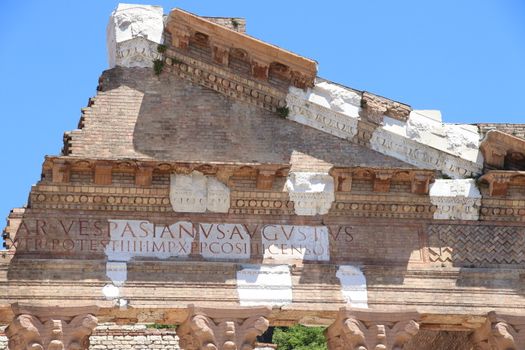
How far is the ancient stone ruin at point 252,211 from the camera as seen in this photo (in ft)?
74.6

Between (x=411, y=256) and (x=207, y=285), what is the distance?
3070 millimetres

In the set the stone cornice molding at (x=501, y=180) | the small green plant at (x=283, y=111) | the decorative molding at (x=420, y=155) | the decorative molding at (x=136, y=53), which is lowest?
the stone cornice molding at (x=501, y=180)

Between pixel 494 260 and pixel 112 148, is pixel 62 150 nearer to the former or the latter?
pixel 112 148

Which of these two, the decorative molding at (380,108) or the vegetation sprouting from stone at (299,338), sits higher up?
the decorative molding at (380,108)

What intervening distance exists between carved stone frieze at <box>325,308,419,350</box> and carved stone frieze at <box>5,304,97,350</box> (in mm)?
3529

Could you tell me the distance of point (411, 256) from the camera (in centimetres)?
2369

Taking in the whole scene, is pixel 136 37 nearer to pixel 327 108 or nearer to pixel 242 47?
pixel 242 47

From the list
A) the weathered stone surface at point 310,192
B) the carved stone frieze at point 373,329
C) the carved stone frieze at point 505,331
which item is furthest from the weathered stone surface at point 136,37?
the carved stone frieze at point 505,331

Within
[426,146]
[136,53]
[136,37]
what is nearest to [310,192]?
[426,146]

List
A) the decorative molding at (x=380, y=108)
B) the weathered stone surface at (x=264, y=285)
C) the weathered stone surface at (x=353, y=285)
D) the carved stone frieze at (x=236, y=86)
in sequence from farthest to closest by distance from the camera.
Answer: the carved stone frieze at (x=236, y=86), the decorative molding at (x=380, y=108), the weathered stone surface at (x=353, y=285), the weathered stone surface at (x=264, y=285)

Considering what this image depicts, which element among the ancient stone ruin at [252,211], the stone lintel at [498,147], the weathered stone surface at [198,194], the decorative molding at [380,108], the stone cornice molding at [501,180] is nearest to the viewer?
the ancient stone ruin at [252,211]

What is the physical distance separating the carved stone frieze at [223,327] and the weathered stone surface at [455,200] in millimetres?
3139

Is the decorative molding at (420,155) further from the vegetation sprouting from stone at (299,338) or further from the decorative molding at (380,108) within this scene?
the vegetation sprouting from stone at (299,338)

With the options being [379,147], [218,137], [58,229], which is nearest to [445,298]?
[379,147]
